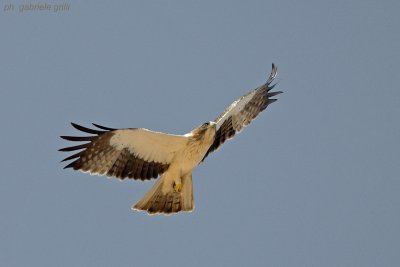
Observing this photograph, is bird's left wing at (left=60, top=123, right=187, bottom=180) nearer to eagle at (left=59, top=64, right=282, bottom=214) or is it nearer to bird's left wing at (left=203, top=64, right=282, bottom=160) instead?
eagle at (left=59, top=64, right=282, bottom=214)

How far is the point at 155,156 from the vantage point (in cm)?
1430

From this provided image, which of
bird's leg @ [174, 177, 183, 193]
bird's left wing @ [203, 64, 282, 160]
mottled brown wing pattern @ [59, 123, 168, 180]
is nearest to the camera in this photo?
mottled brown wing pattern @ [59, 123, 168, 180]

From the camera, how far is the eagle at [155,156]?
13.8 m

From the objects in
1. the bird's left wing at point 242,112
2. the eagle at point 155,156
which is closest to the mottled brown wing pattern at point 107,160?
the eagle at point 155,156

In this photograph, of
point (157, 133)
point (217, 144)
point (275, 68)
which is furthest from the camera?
point (275, 68)

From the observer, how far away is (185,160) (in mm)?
14195

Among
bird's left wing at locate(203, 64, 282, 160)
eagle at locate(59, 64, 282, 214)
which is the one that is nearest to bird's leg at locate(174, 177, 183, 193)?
eagle at locate(59, 64, 282, 214)

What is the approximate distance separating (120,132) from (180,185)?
1.33m

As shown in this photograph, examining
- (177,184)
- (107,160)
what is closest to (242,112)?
(177,184)

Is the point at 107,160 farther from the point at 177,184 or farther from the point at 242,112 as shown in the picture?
the point at 242,112

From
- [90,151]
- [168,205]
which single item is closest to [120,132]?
[90,151]

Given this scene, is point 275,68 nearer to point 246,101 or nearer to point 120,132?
point 246,101

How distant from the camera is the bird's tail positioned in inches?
569

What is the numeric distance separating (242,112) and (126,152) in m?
2.22
